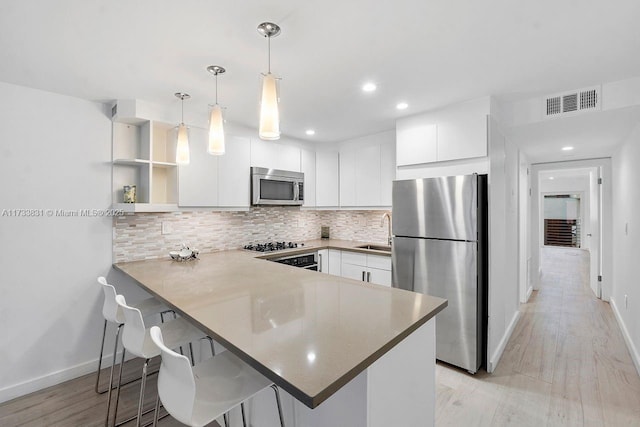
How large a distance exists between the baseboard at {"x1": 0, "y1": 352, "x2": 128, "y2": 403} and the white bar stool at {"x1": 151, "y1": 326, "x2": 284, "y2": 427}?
6.70 feet

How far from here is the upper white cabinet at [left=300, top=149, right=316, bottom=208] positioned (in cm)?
402

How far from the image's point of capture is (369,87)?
2.33m

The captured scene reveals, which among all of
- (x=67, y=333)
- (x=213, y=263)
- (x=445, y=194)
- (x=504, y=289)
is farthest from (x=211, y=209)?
(x=504, y=289)

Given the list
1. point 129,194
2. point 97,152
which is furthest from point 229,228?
point 97,152

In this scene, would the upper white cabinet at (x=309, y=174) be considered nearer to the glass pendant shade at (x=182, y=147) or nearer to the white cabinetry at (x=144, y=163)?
the white cabinetry at (x=144, y=163)

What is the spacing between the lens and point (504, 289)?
3.03 m

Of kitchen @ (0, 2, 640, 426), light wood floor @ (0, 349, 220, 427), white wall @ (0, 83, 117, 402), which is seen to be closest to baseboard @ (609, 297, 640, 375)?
kitchen @ (0, 2, 640, 426)

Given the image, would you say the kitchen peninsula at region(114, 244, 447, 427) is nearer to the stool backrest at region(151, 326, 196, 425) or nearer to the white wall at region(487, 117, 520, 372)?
the stool backrest at region(151, 326, 196, 425)

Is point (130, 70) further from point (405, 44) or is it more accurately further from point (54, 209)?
point (405, 44)

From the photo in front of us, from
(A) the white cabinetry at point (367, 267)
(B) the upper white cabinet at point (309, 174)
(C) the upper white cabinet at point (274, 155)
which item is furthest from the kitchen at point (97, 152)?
(A) the white cabinetry at point (367, 267)

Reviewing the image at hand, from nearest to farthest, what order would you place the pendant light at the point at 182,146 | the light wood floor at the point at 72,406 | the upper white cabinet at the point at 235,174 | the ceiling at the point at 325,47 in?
the ceiling at the point at 325,47 → the light wood floor at the point at 72,406 → the pendant light at the point at 182,146 → the upper white cabinet at the point at 235,174

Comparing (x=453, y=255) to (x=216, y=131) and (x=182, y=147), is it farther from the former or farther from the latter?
(x=182, y=147)

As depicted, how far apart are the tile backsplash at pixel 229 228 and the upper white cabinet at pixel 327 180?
1.39 ft

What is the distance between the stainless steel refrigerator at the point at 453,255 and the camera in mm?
2453
